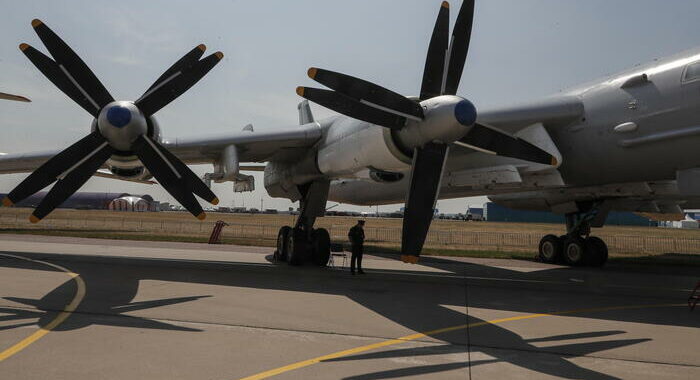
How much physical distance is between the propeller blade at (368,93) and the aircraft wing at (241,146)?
168 inches

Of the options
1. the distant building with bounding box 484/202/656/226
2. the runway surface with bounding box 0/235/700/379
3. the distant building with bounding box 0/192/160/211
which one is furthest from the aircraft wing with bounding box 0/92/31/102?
the distant building with bounding box 0/192/160/211

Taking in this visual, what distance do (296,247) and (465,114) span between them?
24.9 feet

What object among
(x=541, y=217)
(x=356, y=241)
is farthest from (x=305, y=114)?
(x=541, y=217)

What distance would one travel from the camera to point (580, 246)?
16.1m

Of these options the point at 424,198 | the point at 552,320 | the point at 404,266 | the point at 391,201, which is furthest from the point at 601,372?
the point at 391,201

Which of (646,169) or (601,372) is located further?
(646,169)

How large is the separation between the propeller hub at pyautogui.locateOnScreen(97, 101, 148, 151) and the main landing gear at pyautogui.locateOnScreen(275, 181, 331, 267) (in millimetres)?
5646

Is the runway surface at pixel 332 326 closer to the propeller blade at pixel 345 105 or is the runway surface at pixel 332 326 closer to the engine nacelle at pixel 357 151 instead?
the engine nacelle at pixel 357 151

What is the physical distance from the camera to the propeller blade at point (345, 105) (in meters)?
8.68

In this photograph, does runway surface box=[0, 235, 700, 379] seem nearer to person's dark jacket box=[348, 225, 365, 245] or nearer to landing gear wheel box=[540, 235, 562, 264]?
person's dark jacket box=[348, 225, 365, 245]

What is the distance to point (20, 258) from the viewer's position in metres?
14.9

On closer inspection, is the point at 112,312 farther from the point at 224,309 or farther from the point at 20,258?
the point at 20,258

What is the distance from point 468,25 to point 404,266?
799 centimetres

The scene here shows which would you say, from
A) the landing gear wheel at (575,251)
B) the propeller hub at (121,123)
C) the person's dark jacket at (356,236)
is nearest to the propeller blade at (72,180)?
the propeller hub at (121,123)
